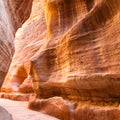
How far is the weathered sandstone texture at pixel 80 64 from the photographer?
462 cm

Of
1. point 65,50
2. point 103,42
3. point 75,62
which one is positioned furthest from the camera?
point 65,50

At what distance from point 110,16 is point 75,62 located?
1.42 meters

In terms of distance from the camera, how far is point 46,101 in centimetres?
664

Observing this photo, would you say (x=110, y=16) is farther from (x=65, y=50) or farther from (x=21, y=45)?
(x=21, y=45)

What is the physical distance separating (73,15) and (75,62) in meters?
2.09

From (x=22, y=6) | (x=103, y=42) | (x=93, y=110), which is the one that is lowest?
(x=93, y=110)

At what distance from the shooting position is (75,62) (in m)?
5.68

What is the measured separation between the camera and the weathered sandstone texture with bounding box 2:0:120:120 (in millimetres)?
4617

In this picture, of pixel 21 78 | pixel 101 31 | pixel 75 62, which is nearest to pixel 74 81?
pixel 75 62

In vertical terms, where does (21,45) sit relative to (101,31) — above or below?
above

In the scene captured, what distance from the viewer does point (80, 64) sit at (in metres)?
5.45

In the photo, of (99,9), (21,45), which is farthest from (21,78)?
(99,9)

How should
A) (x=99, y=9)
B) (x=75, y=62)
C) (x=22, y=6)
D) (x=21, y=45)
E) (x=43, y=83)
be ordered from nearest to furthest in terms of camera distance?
1. (x=99, y=9)
2. (x=75, y=62)
3. (x=43, y=83)
4. (x=22, y=6)
5. (x=21, y=45)

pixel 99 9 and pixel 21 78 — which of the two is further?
pixel 21 78
